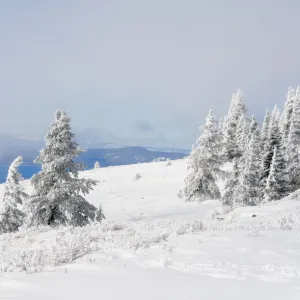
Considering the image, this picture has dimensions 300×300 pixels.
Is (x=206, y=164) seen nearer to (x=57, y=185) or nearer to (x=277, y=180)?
(x=277, y=180)

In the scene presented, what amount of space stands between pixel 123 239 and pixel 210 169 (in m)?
25.7

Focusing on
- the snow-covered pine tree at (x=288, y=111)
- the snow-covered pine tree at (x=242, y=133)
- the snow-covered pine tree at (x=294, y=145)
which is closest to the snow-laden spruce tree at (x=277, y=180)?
the snow-covered pine tree at (x=294, y=145)

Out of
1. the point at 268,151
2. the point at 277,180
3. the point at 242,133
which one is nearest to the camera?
the point at 277,180

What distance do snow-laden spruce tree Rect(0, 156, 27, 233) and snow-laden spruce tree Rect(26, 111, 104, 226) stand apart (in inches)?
230

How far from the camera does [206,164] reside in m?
33.2

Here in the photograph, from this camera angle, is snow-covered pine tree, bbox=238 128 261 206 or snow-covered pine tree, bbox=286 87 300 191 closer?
snow-covered pine tree, bbox=238 128 261 206

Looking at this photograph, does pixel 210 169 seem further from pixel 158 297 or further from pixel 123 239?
pixel 158 297

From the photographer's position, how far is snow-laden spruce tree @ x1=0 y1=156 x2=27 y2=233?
2434cm

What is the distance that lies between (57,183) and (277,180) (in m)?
22.3

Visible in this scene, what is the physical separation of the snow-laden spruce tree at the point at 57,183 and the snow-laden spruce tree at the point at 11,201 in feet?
19.2

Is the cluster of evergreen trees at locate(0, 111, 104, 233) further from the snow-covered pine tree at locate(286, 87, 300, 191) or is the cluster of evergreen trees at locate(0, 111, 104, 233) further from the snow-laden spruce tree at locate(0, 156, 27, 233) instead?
the snow-covered pine tree at locate(286, 87, 300, 191)

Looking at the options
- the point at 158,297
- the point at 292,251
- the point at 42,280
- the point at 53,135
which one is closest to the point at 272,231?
the point at 292,251

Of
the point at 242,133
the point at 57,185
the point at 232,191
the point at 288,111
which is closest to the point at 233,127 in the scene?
the point at 242,133

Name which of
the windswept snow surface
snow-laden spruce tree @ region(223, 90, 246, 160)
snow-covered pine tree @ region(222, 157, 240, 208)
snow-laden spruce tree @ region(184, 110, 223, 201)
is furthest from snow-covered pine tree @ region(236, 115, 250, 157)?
the windswept snow surface
